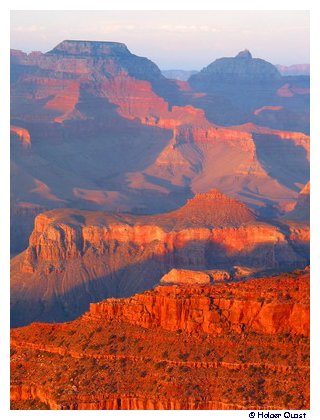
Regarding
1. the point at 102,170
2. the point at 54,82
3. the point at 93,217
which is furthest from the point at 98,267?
the point at 54,82

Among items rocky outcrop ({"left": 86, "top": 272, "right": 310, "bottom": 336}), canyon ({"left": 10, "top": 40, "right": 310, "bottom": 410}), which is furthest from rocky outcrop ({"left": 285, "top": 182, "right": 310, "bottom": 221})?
rocky outcrop ({"left": 86, "top": 272, "right": 310, "bottom": 336})

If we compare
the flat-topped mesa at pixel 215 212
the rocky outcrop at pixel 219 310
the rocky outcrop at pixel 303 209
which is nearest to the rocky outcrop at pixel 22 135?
the rocky outcrop at pixel 303 209

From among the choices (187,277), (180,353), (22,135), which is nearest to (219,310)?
(180,353)

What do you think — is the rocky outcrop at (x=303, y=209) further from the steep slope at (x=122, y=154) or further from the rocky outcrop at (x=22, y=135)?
the rocky outcrop at (x=22, y=135)

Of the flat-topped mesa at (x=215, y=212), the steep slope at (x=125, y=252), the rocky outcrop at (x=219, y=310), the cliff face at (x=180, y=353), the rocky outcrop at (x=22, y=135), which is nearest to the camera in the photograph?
the cliff face at (x=180, y=353)

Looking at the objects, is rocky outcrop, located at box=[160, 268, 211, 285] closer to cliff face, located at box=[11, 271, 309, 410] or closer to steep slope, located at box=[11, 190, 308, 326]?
steep slope, located at box=[11, 190, 308, 326]

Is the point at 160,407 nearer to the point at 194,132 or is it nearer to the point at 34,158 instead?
the point at 34,158
